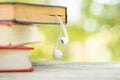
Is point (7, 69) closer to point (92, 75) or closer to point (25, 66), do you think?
point (25, 66)

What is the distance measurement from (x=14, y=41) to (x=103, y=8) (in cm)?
88

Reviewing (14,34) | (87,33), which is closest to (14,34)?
(14,34)

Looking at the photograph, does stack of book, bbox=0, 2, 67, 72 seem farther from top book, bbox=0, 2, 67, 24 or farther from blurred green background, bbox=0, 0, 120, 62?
blurred green background, bbox=0, 0, 120, 62

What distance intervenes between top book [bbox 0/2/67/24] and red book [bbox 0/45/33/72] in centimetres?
8

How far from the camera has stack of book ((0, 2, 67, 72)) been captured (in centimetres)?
81

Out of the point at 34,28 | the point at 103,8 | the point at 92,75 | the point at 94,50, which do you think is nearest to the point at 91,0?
the point at 103,8

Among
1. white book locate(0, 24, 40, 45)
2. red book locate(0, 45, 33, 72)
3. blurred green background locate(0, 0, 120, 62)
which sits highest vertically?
white book locate(0, 24, 40, 45)

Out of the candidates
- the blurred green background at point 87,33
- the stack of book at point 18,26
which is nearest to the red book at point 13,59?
the stack of book at point 18,26

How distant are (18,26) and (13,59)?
9 centimetres

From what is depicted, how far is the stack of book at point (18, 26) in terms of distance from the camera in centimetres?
81

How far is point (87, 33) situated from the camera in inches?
64.4

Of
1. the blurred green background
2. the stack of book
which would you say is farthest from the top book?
the blurred green background

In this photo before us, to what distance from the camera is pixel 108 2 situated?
1.68 meters

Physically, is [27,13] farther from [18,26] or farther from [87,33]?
[87,33]
